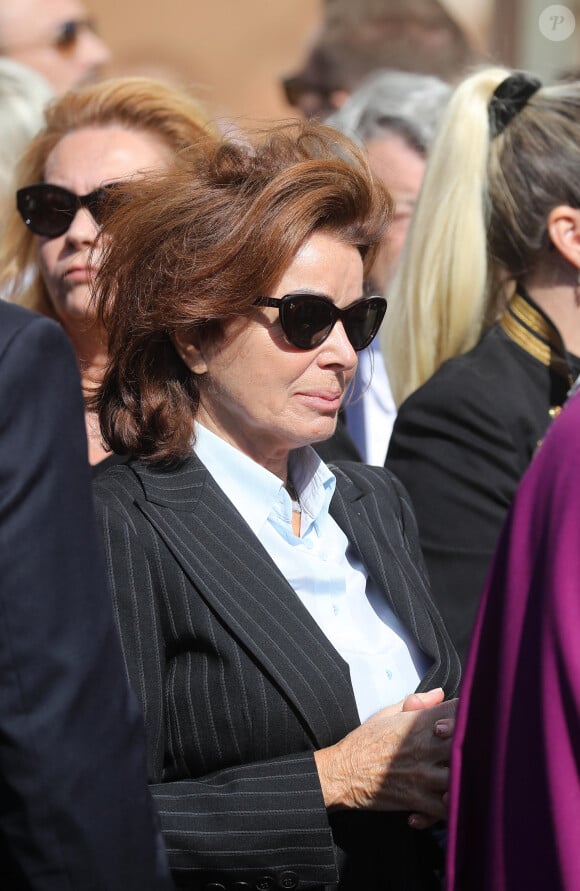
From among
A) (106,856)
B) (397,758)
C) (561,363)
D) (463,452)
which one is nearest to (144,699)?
(397,758)

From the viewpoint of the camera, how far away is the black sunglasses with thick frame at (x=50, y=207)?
3037 millimetres

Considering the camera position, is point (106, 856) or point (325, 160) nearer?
point (106, 856)

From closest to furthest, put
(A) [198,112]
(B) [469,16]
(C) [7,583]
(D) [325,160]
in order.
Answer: (C) [7,583] → (D) [325,160] → (A) [198,112] → (B) [469,16]

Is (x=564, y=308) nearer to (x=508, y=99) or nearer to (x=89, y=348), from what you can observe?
(x=508, y=99)

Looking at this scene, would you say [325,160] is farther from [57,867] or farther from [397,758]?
[57,867]

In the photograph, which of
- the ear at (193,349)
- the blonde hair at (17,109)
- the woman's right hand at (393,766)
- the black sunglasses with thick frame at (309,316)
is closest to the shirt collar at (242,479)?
the ear at (193,349)

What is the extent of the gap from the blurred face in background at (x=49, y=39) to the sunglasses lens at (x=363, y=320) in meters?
3.13

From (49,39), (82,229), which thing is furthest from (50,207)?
(49,39)

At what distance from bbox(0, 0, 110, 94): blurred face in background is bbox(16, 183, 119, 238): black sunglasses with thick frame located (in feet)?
7.07

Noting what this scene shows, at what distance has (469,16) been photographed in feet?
21.2

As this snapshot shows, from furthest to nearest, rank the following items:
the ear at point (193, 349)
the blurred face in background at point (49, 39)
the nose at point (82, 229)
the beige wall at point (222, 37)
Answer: the beige wall at point (222, 37), the blurred face in background at point (49, 39), the nose at point (82, 229), the ear at point (193, 349)

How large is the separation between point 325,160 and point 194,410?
0.55m

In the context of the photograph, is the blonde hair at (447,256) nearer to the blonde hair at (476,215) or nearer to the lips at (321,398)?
the blonde hair at (476,215)

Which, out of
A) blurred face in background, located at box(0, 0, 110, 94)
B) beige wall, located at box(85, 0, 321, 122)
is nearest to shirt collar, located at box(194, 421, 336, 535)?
blurred face in background, located at box(0, 0, 110, 94)
